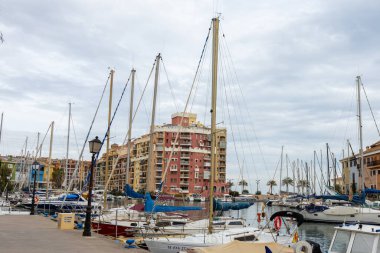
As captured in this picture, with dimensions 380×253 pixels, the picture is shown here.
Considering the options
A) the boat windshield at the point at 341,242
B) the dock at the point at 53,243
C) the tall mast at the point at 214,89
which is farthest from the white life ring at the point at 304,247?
the tall mast at the point at 214,89

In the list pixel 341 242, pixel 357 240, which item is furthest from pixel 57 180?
pixel 357 240

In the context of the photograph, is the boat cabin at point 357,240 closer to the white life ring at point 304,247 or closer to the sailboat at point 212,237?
the white life ring at point 304,247

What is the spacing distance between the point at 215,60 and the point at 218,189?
117 meters

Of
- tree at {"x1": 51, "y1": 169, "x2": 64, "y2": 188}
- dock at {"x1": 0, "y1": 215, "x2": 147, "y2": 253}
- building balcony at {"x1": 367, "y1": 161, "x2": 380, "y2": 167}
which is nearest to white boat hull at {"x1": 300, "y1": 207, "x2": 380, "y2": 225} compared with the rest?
dock at {"x1": 0, "y1": 215, "x2": 147, "y2": 253}

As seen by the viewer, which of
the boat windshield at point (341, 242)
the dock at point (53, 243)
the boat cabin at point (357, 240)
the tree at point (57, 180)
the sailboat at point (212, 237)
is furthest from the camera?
the tree at point (57, 180)

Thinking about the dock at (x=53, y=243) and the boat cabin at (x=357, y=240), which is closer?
the boat cabin at (x=357, y=240)

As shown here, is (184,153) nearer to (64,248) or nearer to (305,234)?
(305,234)

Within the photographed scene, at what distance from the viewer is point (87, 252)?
12.9 m

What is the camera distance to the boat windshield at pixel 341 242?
11.9 meters

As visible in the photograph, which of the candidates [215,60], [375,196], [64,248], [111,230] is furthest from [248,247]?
[375,196]

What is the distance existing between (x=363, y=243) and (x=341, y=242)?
2.30ft

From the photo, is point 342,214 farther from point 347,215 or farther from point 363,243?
point 363,243

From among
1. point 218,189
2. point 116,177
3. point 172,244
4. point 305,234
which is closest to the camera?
point 172,244

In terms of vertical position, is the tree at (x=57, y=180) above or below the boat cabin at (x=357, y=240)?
above
